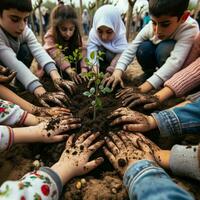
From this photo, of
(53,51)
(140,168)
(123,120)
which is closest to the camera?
(140,168)

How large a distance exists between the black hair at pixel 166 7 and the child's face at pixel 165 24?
32 mm

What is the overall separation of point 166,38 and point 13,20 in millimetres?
1278

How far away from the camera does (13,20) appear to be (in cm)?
220

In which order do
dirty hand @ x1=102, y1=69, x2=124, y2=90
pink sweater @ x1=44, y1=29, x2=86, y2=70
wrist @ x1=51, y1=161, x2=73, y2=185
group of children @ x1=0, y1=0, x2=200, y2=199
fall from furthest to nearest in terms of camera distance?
1. pink sweater @ x1=44, y1=29, x2=86, y2=70
2. dirty hand @ x1=102, y1=69, x2=124, y2=90
3. wrist @ x1=51, y1=161, x2=73, y2=185
4. group of children @ x1=0, y1=0, x2=200, y2=199

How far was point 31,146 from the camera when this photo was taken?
1703mm

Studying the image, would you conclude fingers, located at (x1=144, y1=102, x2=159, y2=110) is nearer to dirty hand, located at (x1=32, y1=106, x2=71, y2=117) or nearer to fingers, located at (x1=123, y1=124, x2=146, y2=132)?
fingers, located at (x1=123, y1=124, x2=146, y2=132)

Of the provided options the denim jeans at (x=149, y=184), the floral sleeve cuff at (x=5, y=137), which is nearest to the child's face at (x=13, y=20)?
the floral sleeve cuff at (x=5, y=137)

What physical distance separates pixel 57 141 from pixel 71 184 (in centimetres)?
32

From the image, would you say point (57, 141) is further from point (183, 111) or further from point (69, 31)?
point (69, 31)

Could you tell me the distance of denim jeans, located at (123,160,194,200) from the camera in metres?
0.99

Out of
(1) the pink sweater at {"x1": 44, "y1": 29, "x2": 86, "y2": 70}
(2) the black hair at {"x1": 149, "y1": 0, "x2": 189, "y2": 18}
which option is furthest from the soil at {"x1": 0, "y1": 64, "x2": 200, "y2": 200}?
(1) the pink sweater at {"x1": 44, "y1": 29, "x2": 86, "y2": 70}

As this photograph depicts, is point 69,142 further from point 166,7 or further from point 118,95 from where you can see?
point 166,7

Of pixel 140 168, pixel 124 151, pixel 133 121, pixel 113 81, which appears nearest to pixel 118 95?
pixel 113 81

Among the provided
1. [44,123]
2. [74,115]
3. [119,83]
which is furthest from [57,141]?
[119,83]
